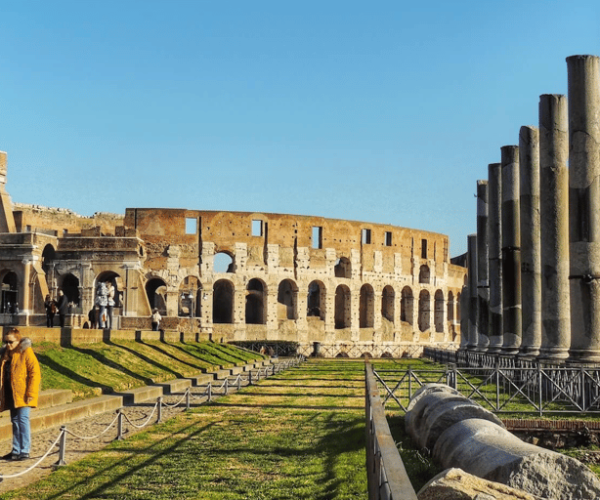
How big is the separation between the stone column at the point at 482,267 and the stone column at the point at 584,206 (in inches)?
463

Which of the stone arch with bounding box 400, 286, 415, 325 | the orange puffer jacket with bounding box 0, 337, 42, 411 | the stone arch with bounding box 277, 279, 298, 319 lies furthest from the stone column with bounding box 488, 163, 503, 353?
the stone arch with bounding box 400, 286, 415, 325

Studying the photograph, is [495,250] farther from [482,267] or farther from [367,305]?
[367,305]

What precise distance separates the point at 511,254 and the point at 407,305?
85.1 feet

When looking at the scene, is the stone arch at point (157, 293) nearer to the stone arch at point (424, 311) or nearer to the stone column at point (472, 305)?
the stone arch at point (424, 311)

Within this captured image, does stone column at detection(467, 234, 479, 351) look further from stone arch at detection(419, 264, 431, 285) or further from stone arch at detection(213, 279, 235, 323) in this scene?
stone arch at detection(419, 264, 431, 285)

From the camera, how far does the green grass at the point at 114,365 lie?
13906mm

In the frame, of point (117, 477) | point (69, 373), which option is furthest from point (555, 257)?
point (117, 477)

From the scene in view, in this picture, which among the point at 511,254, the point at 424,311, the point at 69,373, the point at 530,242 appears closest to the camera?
the point at 69,373

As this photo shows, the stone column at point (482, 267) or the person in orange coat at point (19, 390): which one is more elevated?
the stone column at point (482, 267)

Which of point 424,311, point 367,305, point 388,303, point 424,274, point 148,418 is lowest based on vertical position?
point 148,418

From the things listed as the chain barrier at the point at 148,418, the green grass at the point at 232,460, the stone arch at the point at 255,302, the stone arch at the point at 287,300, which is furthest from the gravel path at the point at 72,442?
the stone arch at the point at 255,302

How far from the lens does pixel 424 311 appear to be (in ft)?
155

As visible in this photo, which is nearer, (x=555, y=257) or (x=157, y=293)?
(x=555, y=257)

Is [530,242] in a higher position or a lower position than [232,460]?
higher
